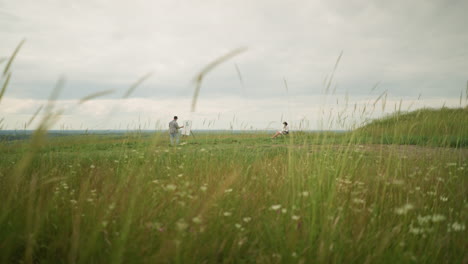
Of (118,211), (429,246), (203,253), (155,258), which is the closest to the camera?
(155,258)

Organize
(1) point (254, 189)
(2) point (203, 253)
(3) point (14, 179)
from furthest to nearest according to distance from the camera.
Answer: (1) point (254, 189) < (2) point (203, 253) < (3) point (14, 179)

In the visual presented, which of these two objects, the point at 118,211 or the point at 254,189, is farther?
the point at 254,189

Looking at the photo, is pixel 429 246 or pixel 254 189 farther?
pixel 254 189

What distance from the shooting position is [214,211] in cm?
210

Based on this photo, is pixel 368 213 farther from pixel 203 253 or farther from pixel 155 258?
pixel 155 258

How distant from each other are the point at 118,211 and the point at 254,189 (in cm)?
132

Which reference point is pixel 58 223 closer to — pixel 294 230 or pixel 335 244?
pixel 294 230

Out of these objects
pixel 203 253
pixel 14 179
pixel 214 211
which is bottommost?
pixel 203 253

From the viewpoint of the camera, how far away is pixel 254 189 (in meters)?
2.81

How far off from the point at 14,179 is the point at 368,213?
7.92 feet

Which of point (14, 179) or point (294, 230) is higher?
point (14, 179)

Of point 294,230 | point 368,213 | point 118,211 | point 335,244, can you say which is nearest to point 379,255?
point 335,244

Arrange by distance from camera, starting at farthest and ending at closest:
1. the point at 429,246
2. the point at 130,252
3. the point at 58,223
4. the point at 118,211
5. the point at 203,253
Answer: the point at 118,211 → the point at 58,223 → the point at 429,246 → the point at 203,253 → the point at 130,252

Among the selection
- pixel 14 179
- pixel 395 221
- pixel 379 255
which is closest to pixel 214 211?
pixel 379 255
